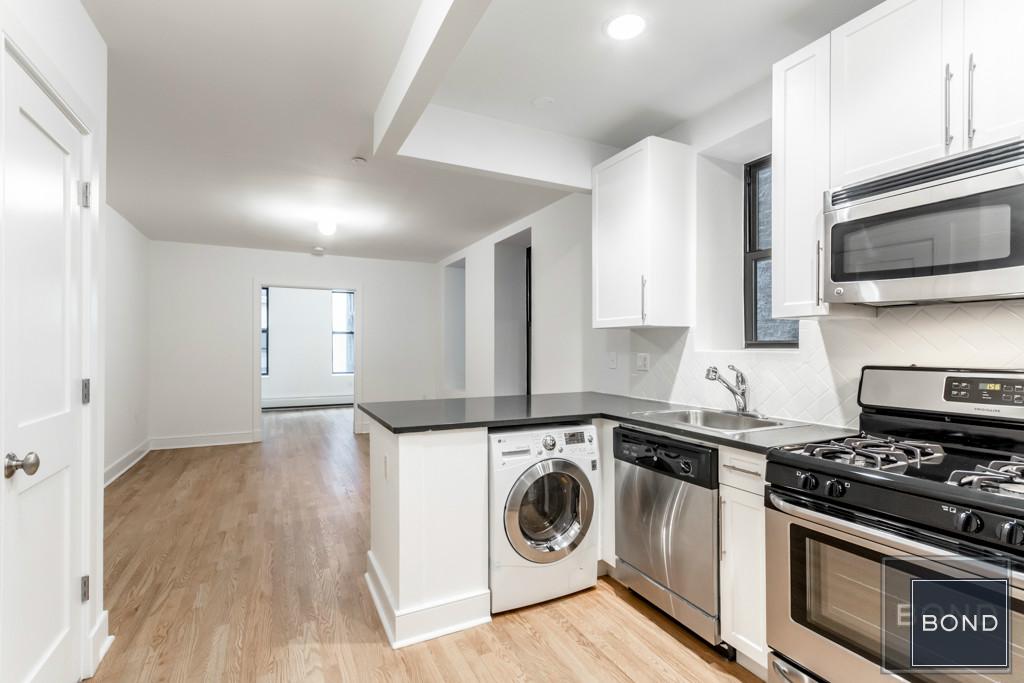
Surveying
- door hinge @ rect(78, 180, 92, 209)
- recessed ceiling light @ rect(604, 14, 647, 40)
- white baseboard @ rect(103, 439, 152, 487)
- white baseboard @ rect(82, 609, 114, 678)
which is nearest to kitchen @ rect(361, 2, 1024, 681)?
Result: recessed ceiling light @ rect(604, 14, 647, 40)

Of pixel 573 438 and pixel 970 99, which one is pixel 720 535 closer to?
pixel 573 438

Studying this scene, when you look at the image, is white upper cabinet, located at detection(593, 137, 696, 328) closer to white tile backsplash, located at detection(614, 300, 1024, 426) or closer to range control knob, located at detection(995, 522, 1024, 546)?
white tile backsplash, located at detection(614, 300, 1024, 426)

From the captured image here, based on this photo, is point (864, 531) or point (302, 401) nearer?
point (864, 531)

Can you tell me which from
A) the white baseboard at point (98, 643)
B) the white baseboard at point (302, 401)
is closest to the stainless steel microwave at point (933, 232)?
the white baseboard at point (98, 643)

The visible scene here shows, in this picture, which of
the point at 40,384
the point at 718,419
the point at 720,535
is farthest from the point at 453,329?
the point at 40,384

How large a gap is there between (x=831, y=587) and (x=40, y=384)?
2.54m

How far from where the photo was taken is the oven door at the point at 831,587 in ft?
4.46

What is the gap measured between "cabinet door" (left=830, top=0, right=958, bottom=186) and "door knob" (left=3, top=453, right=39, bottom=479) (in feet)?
9.05

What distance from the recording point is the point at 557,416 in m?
2.44

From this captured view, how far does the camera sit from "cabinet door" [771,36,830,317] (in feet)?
6.21

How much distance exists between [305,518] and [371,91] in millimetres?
2873

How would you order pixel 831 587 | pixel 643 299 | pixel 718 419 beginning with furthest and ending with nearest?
pixel 643 299, pixel 718 419, pixel 831 587

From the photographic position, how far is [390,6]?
6.12ft

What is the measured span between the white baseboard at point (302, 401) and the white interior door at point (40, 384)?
27.0ft
